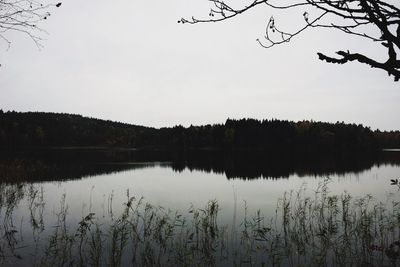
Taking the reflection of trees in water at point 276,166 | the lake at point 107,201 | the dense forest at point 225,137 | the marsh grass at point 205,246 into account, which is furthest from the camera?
the dense forest at point 225,137

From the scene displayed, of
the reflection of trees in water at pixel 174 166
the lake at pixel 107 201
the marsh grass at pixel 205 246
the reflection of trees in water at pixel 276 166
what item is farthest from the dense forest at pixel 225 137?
the marsh grass at pixel 205 246

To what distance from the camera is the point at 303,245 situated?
11867 mm

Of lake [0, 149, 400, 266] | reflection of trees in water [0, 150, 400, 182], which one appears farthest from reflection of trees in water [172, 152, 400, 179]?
lake [0, 149, 400, 266]

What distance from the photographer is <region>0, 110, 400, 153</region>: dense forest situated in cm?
12656

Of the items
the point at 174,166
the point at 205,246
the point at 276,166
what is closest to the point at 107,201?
→ the point at 205,246

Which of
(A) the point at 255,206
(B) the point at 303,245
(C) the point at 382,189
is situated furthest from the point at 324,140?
(B) the point at 303,245

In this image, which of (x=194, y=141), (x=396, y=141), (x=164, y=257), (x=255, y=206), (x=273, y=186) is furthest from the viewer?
(x=396, y=141)

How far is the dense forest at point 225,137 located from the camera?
127 metres

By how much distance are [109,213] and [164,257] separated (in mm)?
8095

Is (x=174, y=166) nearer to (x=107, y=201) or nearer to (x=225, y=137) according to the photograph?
(x=107, y=201)

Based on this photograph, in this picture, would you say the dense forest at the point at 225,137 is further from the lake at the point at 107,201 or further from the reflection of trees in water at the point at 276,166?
the lake at the point at 107,201

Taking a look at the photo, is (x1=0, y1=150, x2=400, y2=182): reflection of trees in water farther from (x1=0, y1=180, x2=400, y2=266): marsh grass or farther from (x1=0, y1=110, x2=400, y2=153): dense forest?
(x1=0, y1=110, x2=400, y2=153): dense forest

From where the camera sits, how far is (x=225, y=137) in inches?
5315

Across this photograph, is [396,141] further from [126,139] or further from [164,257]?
[164,257]
